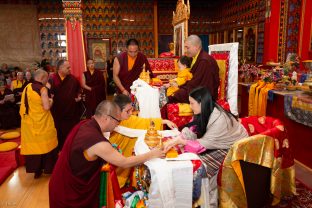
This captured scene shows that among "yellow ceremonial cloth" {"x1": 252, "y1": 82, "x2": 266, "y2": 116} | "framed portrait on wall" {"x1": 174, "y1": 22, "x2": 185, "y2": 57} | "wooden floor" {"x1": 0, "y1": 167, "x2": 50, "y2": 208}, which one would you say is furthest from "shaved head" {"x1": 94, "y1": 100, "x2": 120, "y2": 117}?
"framed portrait on wall" {"x1": 174, "y1": 22, "x2": 185, "y2": 57}

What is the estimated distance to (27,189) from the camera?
3332 millimetres

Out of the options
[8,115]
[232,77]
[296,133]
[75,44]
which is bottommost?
[8,115]

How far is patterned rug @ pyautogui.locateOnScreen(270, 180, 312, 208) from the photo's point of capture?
106 inches

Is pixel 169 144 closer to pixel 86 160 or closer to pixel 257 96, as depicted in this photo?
pixel 86 160

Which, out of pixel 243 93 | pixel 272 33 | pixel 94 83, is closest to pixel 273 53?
pixel 272 33

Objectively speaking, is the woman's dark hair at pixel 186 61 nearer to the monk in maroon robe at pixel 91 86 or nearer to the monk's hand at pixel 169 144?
the monk's hand at pixel 169 144

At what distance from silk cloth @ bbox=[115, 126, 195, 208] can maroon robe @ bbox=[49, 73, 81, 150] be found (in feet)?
9.79

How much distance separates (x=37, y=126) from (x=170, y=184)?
7.88 ft

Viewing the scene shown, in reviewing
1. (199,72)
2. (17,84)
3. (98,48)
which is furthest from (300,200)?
Result: (98,48)

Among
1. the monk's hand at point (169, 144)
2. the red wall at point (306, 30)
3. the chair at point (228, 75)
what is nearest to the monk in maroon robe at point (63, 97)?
the chair at point (228, 75)

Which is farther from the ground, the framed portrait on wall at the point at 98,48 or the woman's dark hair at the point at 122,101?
the framed portrait on wall at the point at 98,48

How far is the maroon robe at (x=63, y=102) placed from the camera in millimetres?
4473

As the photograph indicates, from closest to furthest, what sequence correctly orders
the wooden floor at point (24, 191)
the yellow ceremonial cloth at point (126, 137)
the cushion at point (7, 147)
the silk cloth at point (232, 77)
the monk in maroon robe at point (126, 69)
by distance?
the yellow ceremonial cloth at point (126, 137) < the wooden floor at point (24, 191) < the silk cloth at point (232, 77) < the cushion at point (7, 147) < the monk in maroon robe at point (126, 69)

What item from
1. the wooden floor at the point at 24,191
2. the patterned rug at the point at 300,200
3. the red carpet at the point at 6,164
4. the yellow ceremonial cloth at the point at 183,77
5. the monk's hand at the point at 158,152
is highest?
the yellow ceremonial cloth at the point at 183,77
